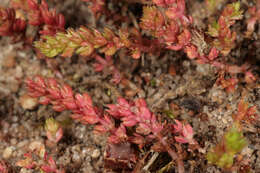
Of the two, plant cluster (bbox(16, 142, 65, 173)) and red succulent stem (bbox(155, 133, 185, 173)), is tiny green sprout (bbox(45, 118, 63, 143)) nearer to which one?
plant cluster (bbox(16, 142, 65, 173))

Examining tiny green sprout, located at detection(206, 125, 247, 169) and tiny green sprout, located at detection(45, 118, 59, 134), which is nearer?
tiny green sprout, located at detection(206, 125, 247, 169)

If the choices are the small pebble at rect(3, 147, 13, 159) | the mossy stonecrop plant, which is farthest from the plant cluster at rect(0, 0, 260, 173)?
the small pebble at rect(3, 147, 13, 159)

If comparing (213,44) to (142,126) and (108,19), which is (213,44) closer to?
(142,126)

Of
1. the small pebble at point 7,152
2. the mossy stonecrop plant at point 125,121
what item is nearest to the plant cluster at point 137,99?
the mossy stonecrop plant at point 125,121

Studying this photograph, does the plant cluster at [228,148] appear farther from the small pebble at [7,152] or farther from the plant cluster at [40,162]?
the small pebble at [7,152]

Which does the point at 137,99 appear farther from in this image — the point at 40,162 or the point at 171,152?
the point at 40,162

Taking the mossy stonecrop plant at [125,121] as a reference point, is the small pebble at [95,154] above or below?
below

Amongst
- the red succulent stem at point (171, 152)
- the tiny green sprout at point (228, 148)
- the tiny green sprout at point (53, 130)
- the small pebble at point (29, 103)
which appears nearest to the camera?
the tiny green sprout at point (228, 148)

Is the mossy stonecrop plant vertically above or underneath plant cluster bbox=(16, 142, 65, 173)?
above

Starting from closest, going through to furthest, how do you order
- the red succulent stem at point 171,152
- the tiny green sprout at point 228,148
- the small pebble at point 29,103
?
the tiny green sprout at point 228,148, the red succulent stem at point 171,152, the small pebble at point 29,103

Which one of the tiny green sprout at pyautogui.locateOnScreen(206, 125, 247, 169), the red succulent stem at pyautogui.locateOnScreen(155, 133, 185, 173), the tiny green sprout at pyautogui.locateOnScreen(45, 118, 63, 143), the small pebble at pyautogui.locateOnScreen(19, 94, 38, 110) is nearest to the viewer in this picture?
the tiny green sprout at pyautogui.locateOnScreen(206, 125, 247, 169)

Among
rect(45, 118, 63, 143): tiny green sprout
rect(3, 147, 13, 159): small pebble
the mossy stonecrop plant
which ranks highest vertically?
the mossy stonecrop plant

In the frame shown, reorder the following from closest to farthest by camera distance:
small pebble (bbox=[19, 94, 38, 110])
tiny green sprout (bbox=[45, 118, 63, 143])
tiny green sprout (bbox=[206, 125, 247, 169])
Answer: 1. tiny green sprout (bbox=[206, 125, 247, 169])
2. tiny green sprout (bbox=[45, 118, 63, 143])
3. small pebble (bbox=[19, 94, 38, 110])
